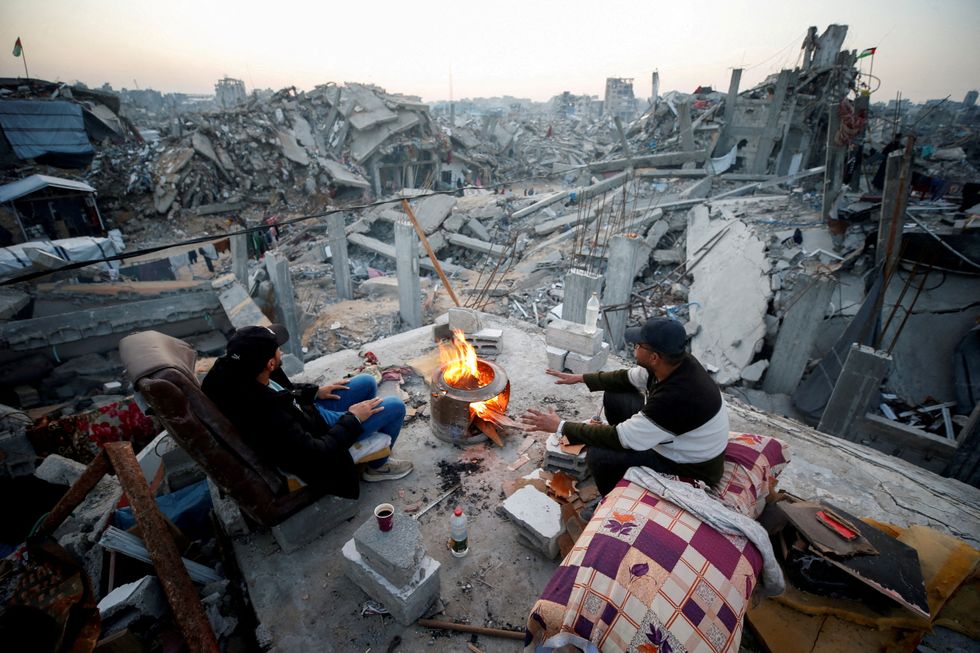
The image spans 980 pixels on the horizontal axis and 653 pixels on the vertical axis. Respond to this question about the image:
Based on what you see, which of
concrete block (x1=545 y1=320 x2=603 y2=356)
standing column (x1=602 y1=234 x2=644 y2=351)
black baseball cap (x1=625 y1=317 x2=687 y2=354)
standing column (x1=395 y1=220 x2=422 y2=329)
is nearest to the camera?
black baseball cap (x1=625 y1=317 x2=687 y2=354)

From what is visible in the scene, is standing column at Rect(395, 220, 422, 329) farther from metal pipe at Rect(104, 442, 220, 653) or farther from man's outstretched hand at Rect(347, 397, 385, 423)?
metal pipe at Rect(104, 442, 220, 653)

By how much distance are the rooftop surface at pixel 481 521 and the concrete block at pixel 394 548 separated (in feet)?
1.41

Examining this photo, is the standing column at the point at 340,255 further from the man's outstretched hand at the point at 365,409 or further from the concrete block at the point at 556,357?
the man's outstretched hand at the point at 365,409

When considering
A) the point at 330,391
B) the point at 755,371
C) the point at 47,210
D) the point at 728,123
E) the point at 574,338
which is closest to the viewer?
the point at 330,391

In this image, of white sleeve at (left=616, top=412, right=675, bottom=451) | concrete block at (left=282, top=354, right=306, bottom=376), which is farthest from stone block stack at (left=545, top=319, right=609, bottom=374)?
concrete block at (left=282, top=354, right=306, bottom=376)

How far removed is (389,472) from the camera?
13.7ft

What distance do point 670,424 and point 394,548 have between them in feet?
6.72

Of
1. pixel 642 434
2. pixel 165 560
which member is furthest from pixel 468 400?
pixel 165 560

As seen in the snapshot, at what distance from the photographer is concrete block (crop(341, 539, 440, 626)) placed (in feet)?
9.20

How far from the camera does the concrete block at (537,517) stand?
11.0 feet

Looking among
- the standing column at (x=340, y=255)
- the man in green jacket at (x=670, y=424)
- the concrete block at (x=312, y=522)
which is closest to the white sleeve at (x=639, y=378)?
the man in green jacket at (x=670, y=424)

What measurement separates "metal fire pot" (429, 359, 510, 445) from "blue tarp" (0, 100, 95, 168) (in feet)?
89.8

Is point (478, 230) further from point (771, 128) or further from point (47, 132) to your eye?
point (47, 132)

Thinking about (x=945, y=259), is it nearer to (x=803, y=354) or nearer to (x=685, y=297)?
(x=803, y=354)
